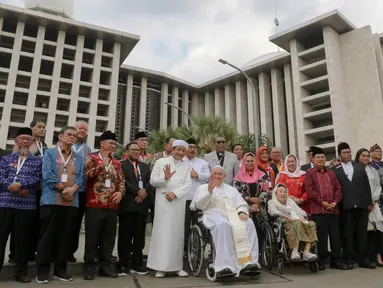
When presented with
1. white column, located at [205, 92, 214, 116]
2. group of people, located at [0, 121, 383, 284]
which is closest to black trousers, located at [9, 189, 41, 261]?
group of people, located at [0, 121, 383, 284]

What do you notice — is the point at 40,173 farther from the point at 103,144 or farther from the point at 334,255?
the point at 334,255

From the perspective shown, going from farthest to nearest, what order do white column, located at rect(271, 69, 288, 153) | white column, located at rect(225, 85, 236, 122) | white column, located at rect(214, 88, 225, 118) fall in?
white column, located at rect(214, 88, 225, 118)
white column, located at rect(225, 85, 236, 122)
white column, located at rect(271, 69, 288, 153)

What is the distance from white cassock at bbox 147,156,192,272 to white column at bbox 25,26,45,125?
28767 mm

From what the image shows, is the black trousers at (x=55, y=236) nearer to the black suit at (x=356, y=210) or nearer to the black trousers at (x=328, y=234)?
the black trousers at (x=328, y=234)

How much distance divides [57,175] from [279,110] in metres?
30.9

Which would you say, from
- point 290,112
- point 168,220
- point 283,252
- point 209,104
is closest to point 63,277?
point 168,220

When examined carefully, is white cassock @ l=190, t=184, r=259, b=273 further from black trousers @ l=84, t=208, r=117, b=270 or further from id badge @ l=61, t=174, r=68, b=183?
id badge @ l=61, t=174, r=68, b=183

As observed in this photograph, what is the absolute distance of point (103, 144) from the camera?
4.67m

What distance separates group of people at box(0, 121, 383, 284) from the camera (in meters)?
4.09

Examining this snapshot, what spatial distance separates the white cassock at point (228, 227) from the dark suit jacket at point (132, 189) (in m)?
0.76

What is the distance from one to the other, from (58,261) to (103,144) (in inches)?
65.1

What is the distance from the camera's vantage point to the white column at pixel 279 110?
3239 centimetres

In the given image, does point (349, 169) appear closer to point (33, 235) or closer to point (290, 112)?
point (33, 235)

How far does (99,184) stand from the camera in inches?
173
